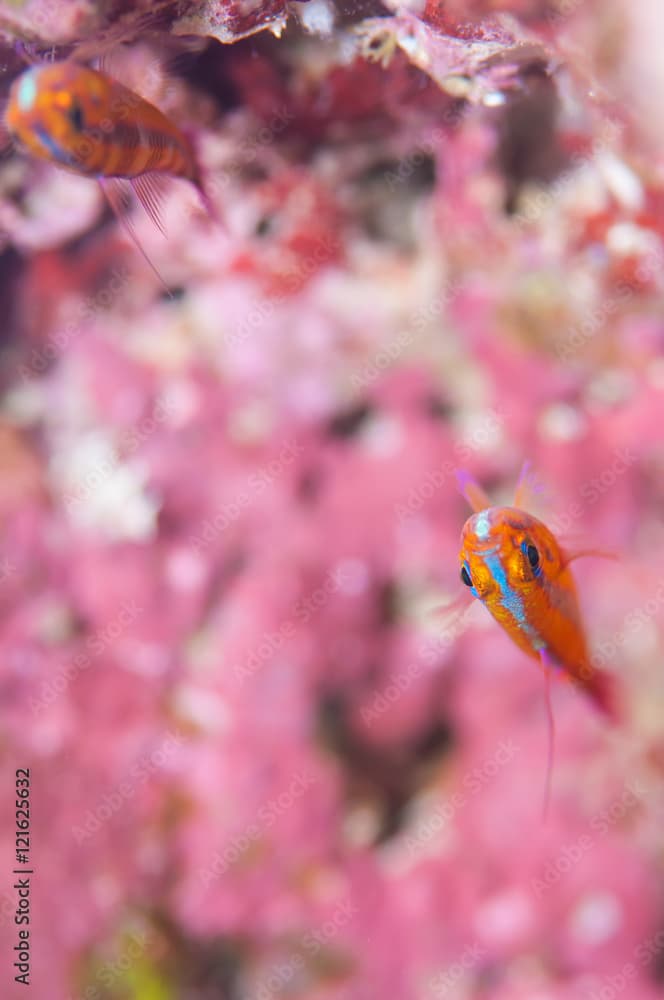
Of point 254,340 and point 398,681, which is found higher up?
point 254,340

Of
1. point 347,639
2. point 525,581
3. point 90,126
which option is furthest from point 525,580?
point 347,639

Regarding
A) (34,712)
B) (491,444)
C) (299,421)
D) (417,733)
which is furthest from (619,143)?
(34,712)

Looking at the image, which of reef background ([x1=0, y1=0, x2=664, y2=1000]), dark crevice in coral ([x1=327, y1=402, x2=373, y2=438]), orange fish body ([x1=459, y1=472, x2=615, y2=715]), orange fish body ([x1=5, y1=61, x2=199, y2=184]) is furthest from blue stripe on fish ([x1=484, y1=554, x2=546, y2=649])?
dark crevice in coral ([x1=327, y1=402, x2=373, y2=438])

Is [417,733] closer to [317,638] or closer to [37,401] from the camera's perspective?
[317,638]

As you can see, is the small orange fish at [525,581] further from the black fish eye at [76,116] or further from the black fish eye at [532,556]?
the black fish eye at [76,116]

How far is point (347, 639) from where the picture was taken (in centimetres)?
289

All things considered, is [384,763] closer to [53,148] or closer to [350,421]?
[350,421]

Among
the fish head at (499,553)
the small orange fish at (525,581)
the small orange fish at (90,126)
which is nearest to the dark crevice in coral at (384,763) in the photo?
the small orange fish at (525,581)

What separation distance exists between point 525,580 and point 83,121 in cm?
112

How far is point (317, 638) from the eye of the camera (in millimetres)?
2881

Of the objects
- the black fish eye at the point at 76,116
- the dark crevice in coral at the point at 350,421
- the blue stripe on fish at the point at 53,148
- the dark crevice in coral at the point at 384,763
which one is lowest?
the dark crevice in coral at the point at 384,763

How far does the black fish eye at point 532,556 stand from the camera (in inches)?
58.2

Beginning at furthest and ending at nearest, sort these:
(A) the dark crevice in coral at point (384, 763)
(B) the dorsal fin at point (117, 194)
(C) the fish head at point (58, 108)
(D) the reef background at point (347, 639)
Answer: (A) the dark crevice in coral at point (384, 763) < (D) the reef background at point (347, 639) < (B) the dorsal fin at point (117, 194) < (C) the fish head at point (58, 108)

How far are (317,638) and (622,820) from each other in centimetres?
122
